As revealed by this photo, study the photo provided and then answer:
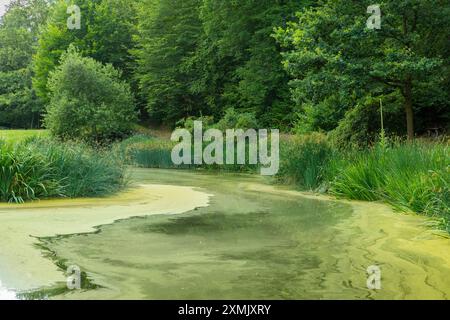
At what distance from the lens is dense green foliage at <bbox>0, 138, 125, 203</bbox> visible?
1033 cm

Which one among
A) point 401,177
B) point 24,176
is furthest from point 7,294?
point 401,177

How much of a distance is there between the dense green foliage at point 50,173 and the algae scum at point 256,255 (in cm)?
279

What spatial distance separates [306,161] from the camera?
46.1 feet

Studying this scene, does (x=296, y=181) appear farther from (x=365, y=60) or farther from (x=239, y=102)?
(x=239, y=102)

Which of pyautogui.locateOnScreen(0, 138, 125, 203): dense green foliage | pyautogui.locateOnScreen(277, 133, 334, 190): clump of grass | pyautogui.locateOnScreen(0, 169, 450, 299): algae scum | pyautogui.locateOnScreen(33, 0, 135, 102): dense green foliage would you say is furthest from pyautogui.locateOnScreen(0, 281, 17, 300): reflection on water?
pyautogui.locateOnScreen(33, 0, 135, 102): dense green foliage

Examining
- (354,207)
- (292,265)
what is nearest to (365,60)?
(354,207)

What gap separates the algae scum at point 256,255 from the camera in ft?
15.3

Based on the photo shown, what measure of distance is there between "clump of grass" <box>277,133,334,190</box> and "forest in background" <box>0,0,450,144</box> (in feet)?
4.11

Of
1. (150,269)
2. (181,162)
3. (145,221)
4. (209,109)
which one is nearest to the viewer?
(150,269)

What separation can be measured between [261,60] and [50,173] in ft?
74.2

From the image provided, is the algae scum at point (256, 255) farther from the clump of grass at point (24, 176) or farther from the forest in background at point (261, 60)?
the forest in background at point (261, 60)

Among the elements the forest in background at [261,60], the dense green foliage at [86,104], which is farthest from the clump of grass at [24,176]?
the dense green foliage at [86,104]

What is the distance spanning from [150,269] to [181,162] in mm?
17734

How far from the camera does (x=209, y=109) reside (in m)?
39.4
